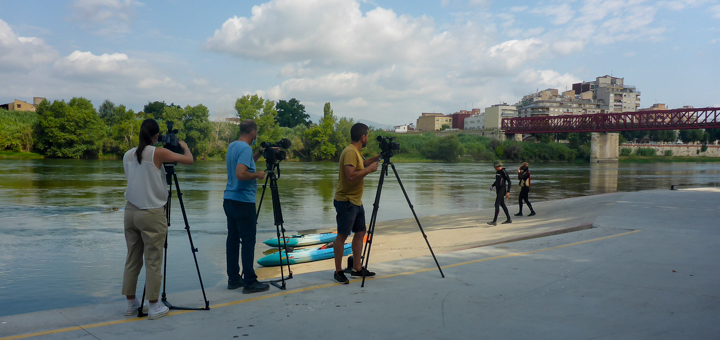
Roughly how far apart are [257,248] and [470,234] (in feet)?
18.6

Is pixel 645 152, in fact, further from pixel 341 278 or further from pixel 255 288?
pixel 255 288

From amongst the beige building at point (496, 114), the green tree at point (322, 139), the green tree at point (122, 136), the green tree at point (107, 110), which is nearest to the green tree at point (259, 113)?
the green tree at point (322, 139)

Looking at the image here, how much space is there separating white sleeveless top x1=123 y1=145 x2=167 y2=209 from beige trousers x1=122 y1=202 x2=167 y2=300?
80 mm

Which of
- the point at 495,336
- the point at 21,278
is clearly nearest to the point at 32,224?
the point at 21,278

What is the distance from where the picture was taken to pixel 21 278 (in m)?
8.39

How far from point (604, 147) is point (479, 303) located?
115855mm

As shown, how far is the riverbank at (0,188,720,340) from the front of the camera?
4.11 m

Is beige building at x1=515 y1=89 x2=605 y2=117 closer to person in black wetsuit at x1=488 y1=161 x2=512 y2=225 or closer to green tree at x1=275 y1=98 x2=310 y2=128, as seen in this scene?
green tree at x1=275 y1=98 x2=310 y2=128

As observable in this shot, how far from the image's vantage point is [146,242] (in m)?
4.41

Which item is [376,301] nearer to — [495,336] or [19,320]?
[495,336]

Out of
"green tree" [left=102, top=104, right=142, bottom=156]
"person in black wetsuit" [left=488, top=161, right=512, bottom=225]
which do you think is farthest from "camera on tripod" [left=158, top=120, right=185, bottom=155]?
"green tree" [left=102, top=104, right=142, bottom=156]

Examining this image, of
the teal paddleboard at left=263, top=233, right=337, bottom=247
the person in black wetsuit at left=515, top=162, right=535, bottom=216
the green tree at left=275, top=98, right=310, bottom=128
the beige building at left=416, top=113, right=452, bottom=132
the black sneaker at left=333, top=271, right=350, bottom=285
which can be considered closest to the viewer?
the black sneaker at left=333, top=271, right=350, bottom=285

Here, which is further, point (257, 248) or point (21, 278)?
point (257, 248)

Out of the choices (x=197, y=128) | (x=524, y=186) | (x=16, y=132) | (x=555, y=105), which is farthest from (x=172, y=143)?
(x=555, y=105)
